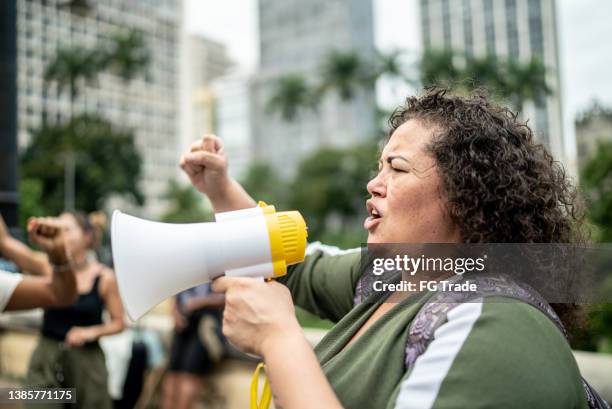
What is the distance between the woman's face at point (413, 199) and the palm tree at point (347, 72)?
46117mm

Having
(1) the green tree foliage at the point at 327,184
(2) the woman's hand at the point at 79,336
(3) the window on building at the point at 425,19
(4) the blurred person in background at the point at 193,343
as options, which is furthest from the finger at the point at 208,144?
(3) the window on building at the point at 425,19

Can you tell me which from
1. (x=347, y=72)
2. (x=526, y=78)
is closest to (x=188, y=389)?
(x=526, y=78)

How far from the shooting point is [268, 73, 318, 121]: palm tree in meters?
51.1

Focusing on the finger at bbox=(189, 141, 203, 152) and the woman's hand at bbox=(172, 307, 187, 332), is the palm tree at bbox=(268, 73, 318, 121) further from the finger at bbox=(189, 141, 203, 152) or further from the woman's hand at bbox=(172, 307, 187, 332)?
the finger at bbox=(189, 141, 203, 152)

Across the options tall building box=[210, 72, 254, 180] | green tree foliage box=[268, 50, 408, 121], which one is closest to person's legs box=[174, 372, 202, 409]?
green tree foliage box=[268, 50, 408, 121]

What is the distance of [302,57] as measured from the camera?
8544 cm

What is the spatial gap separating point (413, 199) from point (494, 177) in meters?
0.16

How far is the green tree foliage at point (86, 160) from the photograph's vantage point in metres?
34.5

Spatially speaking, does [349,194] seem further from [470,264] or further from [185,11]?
[185,11]

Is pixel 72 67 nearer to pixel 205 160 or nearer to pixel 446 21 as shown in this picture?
pixel 205 160

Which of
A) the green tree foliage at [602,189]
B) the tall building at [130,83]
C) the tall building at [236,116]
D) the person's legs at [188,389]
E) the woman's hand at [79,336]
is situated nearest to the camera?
the woman's hand at [79,336]

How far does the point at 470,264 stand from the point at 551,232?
0.20 meters

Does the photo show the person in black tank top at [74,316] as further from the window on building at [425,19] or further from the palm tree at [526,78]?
the window on building at [425,19]

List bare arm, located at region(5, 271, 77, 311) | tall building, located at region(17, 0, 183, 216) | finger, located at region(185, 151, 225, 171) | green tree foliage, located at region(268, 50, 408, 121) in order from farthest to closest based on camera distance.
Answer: tall building, located at region(17, 0, 183, 216) → green tree foliage, located at region(268, 50, 408, 121) → bare arm, located at region(5, 271, 77, 311) → finger, located at region(185, 151, 225, 171)
